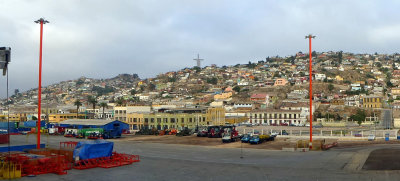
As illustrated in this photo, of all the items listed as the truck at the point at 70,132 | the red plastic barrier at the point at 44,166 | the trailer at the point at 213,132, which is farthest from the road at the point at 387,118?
the red plastic barrier at the point at 44,166

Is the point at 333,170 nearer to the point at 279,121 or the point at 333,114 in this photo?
the point at 279,121

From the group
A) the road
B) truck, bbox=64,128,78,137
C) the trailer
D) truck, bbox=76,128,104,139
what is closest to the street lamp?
truck, bbox=76,128,104,139

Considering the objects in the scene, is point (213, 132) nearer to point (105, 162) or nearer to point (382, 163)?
point (105, 162)

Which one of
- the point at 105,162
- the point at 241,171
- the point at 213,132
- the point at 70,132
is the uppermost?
the point at 213,132

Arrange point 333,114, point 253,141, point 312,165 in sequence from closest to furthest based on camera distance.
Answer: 1. point 312,165
2. point 253,141
3. point 333,114

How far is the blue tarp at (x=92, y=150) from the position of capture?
28.5m

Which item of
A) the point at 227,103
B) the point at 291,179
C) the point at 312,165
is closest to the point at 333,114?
the point at 227,103

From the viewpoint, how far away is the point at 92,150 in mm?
29047

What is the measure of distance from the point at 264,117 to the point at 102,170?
81.6 meters

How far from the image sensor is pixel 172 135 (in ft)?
218

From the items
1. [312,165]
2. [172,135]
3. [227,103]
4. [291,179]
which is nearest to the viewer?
[291,179]

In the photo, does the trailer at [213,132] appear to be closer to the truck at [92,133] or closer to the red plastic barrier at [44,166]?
the truck at [92,133]

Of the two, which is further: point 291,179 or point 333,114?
point 333,114

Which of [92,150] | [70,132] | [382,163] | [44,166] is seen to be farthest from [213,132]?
[44,166]
